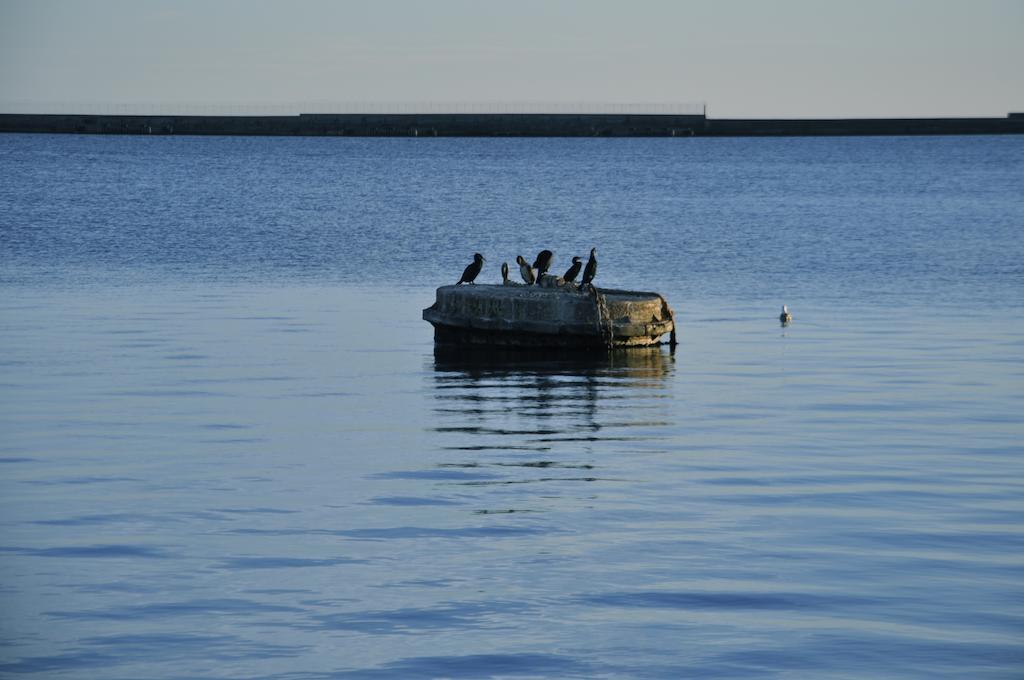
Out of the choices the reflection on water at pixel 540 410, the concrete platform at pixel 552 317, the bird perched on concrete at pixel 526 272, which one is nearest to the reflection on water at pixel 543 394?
the reflection on water at pixel 540 410

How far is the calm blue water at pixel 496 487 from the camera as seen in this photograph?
1142 cm

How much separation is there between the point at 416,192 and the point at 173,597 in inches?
3652

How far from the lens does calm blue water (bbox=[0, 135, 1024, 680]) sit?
1142 centimetres

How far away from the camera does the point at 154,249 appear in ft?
189

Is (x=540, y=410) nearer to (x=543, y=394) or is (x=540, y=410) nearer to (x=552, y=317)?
(x=543, y=394)

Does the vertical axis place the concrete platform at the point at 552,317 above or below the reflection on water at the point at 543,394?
above

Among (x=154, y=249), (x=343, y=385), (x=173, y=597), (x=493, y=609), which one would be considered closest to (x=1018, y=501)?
(x=493, y=609)

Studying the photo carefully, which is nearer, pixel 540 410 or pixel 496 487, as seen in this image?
pixel 496 487

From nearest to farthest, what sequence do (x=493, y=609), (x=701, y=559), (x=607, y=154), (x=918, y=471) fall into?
(x=493, y=609) → (x=701, y=559) → (x=918, y=471) → (x=607, y=154)

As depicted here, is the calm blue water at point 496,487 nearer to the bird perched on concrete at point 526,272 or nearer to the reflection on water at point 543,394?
the reflection on water at point 543,394

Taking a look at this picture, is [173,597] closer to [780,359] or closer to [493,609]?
[493,609]

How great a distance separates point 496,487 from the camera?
16625 millimetres

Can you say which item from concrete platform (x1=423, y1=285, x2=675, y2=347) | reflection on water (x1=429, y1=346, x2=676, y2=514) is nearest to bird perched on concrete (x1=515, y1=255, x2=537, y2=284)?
concrete platform (x1=423, y1=285, x2=675, y2=347)

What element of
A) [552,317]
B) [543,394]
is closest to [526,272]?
[552,317]
